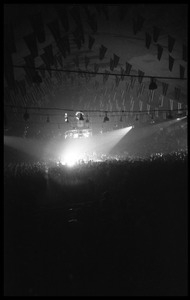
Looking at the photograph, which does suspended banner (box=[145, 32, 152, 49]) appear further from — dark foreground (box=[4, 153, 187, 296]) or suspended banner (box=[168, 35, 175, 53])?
dark foreground (box=[4, 153, 187, 296])

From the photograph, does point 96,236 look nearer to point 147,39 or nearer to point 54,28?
point 54,28

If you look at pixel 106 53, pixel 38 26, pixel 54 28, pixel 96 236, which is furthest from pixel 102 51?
pixel 96 236

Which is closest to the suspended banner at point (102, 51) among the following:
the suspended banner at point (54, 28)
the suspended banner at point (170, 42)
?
the suspended banner at point (54, 28)

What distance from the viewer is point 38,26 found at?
→ 26.3 feet

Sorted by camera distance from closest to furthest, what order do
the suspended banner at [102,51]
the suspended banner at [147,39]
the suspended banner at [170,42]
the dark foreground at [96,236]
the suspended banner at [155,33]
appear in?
the dark foreground at [96,236] < the suspended banner at [155,33] < the suspended banner at [147,39] < the suspended banner at [170,42] < the suspended banner at [102,51]

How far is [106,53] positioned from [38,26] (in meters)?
3.42

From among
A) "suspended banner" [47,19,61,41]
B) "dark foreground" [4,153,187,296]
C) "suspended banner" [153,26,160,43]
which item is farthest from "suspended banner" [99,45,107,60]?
"dark foreground" [4,153,187,296]

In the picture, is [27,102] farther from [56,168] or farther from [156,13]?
[156,13]

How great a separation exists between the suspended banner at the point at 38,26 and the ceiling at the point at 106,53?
12cm

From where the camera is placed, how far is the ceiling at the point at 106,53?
777 cm

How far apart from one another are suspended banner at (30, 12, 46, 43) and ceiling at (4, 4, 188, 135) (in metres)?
0.12

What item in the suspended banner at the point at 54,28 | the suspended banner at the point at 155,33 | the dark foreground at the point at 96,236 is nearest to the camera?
the dark foreground at the point at 96,236

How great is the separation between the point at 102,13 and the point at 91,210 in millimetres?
6888

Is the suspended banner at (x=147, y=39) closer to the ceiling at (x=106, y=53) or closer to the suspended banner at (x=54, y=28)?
the ceiling at (x=106, y=53)
